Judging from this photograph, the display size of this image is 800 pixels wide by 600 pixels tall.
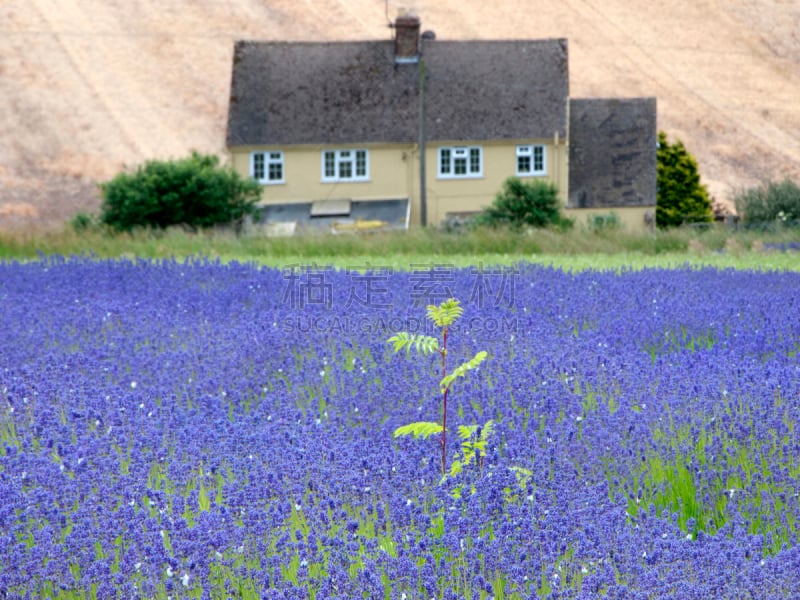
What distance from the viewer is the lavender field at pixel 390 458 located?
475 centimetres

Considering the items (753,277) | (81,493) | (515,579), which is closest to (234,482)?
(81,493)

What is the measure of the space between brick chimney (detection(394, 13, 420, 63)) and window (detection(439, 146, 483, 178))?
3838mm

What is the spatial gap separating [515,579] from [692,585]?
667 millimetres

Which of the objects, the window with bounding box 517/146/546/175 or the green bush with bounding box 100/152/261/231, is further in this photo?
the window with bounding box 517/146/546/175

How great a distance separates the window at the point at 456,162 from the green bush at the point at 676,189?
794 centimetres

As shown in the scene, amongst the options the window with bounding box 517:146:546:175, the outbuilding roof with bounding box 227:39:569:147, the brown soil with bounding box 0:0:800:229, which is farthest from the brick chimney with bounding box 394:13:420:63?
the brown soil with bounding box 0:0:800:229

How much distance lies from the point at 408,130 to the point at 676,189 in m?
11.3

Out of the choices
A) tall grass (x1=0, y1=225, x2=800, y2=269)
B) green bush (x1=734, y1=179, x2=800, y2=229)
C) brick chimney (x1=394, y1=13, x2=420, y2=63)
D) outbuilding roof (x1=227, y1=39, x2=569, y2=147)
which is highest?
brick chimney (x1=394, y1=13, x2=420, y2=63)

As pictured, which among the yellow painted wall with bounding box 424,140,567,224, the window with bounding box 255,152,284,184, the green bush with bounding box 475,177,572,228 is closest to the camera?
the green bush with bounding box 475,177,572,228

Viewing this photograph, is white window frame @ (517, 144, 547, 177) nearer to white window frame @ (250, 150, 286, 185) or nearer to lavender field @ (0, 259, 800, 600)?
white window frame @ (250, 150, 286, 185)

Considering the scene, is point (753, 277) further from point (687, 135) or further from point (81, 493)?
point (687, 135)

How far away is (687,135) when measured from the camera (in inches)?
3246

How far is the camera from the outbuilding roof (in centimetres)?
4075

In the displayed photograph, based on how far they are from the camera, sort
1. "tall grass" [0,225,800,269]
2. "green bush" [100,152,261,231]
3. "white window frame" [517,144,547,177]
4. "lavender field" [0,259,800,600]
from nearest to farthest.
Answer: "lavender field" [0,259,800,600], "tall grass" [0,225,800,269], "green bush" [100,152,261,231], "white window frame" [517,144,547,177]
